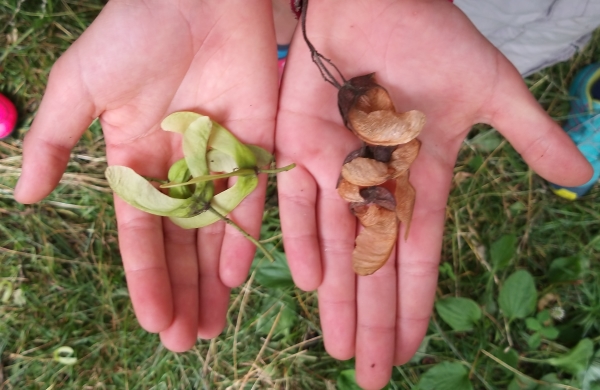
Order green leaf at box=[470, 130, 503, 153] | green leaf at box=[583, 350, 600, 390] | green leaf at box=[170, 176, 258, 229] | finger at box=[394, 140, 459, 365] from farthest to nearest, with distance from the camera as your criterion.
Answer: green leaf at box=[470, 130, 503, 153] < green leaf at box=[583, 350, 600, 390] < finger at box=[394, 140, 459, 365] < green leaf at box=[170, 176, 258, 229]

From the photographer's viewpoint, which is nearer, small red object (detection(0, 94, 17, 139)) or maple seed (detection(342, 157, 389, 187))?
maple seed (detection(342, 157, 389, 187))

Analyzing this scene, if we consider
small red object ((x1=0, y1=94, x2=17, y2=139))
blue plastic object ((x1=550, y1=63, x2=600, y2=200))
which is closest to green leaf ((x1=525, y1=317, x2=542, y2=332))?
blue plastic object ((x1=550, y1=63, x2=600, y2=200))

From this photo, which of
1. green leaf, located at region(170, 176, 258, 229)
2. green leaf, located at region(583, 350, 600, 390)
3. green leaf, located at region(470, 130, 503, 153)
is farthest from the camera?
green leaf, located at region(470, 130, 503, 153)

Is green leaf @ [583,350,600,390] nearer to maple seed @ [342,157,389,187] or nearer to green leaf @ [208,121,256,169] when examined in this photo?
maple seed @ [342,157,389,187]

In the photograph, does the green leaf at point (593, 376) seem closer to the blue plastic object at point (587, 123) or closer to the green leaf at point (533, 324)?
the green leaf at point (533, 324)

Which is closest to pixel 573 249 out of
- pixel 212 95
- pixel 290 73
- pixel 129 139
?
pixel 290 73

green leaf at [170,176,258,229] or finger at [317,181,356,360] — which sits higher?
green leaf at [170,176,258,229]

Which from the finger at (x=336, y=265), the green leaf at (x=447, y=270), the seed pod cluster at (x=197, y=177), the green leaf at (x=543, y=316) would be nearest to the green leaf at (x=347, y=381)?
the finger at (x=336, y=265)

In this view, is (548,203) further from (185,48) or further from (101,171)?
(101,171)
